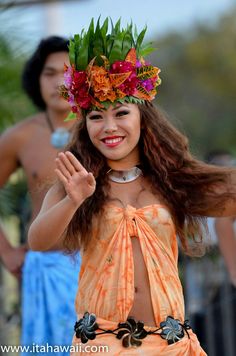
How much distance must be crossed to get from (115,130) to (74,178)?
0.42m

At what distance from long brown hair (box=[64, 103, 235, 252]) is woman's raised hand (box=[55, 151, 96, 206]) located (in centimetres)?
31

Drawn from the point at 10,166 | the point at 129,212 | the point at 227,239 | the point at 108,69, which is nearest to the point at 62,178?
the point at 129,212

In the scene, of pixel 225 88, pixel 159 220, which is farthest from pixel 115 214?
pixel 225 88

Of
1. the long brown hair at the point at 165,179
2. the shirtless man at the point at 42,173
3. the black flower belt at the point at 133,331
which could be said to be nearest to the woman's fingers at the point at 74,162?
the long brown hair at the point at 165,179

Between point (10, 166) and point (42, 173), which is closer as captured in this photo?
point (42, 173)

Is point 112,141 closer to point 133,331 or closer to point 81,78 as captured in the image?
point 81,78

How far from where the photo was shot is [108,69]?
4.54 m

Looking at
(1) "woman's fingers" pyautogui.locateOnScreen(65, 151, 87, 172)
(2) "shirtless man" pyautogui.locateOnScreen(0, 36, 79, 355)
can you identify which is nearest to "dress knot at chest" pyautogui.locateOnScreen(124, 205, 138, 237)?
(1) "woman's fingers" pyautogui.locateOnScreen(65, 151, 87, 172)

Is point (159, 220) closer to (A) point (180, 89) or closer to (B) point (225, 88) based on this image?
(B) point (225, 88)

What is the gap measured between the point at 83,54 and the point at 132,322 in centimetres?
112

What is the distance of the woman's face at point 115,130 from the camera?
14.8 ft

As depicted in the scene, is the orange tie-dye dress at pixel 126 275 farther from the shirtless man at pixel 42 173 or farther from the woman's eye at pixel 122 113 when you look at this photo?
the shirtless man at pixel 42 173

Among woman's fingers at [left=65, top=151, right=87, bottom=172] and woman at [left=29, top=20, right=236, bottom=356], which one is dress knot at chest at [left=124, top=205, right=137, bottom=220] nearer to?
woman at [left=29, top=20, right=236, bottom=356]

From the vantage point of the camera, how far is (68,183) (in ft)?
13.6
